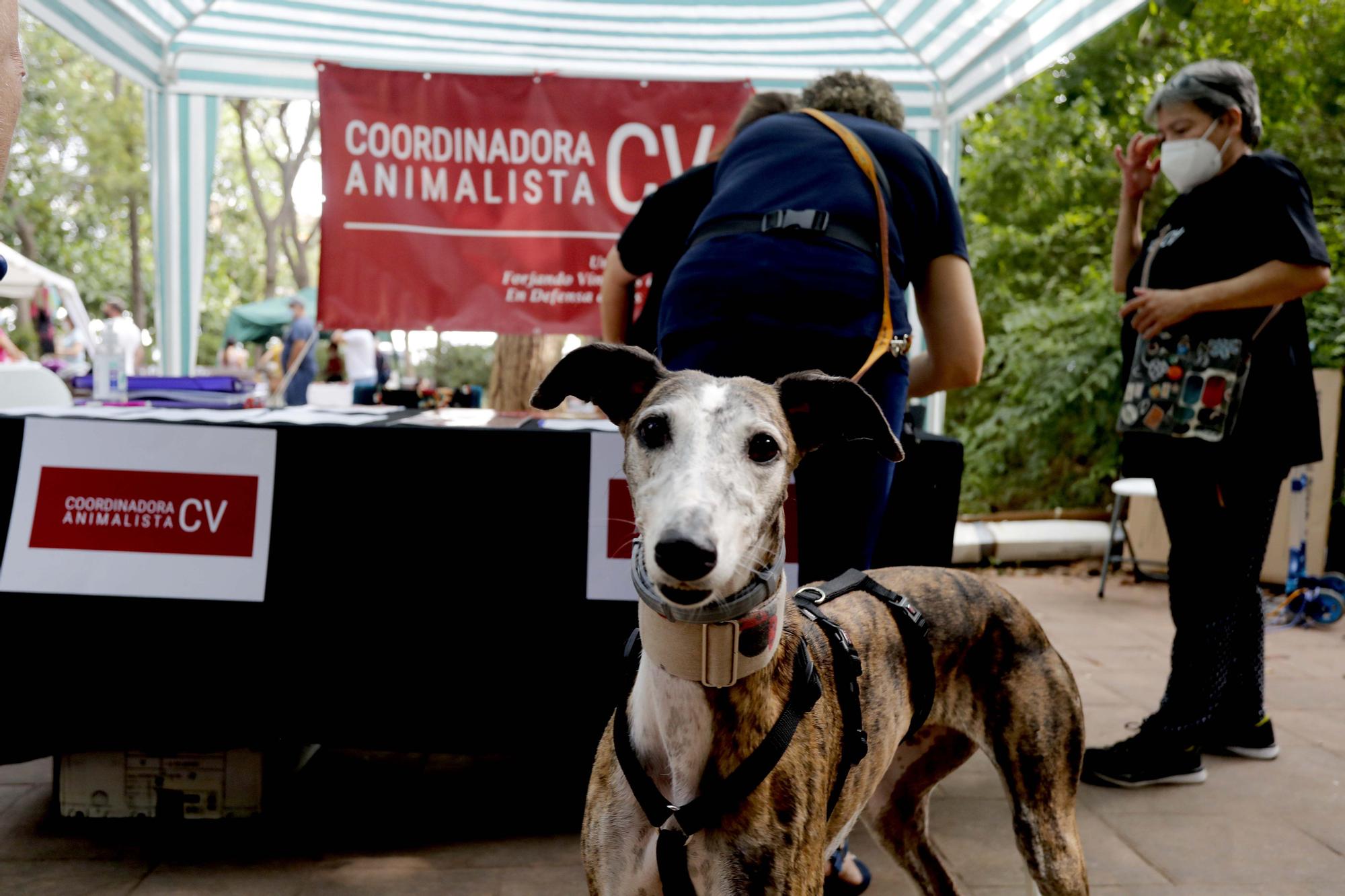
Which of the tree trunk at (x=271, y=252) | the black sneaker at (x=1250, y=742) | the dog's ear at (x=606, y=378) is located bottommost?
the black sneaker at (x=1250, y=742)

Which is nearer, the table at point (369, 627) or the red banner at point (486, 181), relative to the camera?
the table at point (369, 627)

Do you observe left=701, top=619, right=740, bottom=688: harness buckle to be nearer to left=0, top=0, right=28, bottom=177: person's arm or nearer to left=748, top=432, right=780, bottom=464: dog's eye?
left=748, top=432, right=780, bottom=464: dog's eye

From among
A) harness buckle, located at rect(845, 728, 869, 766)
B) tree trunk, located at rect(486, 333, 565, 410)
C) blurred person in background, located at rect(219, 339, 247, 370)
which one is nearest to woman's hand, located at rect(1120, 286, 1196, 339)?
harness buckle, located at rect(845, 728, 869, 766)

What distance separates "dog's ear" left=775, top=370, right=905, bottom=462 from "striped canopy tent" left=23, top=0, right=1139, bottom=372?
3.56 metres

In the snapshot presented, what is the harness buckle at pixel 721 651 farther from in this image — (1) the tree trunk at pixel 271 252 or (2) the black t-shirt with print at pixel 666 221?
(1) the tree trunk at pixel 271 252

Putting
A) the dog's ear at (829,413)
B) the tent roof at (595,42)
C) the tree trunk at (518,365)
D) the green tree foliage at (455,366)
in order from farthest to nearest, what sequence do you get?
the green tree foliage at (455,366) → the tree trunk at (518,365) → the tent roof at (595,42) → the dog's ear at (829,413)

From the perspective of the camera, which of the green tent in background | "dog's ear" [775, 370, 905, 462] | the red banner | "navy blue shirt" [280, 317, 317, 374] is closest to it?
"dog's ear" [775, 370, 905, 462]

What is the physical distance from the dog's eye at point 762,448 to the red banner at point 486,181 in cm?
334

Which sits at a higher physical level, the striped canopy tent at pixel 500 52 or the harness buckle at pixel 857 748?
the striped canopy tent at pixel 500 52

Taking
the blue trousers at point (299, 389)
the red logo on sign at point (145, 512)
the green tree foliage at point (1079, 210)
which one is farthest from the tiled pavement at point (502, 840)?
the blue trousers at point (299, 389)

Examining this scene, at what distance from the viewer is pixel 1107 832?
10.2 feet

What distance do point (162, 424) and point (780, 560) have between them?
80.7 inches

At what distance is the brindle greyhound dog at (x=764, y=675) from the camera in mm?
1441

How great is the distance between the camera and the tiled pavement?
272 cm
